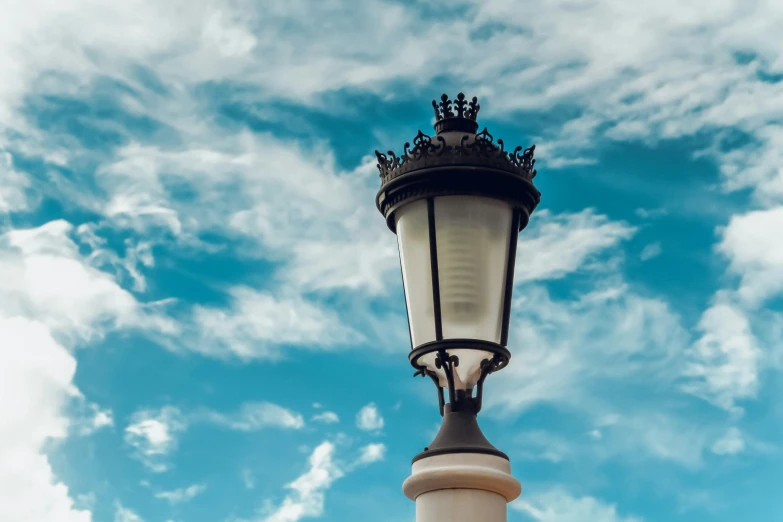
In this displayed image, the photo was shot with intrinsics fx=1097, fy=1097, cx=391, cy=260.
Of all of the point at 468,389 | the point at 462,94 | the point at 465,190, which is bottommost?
the point at 468,389

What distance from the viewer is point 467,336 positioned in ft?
15.5

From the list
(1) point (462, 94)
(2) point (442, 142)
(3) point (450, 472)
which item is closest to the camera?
(3) point (450, 472)

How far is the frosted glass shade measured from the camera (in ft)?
15.5

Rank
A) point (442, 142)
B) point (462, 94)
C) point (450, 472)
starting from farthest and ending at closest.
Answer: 1. point (462, 94)
2. point (442, 142)
3. point (450, 472)

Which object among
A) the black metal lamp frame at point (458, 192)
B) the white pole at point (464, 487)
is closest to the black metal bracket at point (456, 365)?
the black metal lamp frame at point (458, 192)

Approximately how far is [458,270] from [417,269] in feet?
0.68

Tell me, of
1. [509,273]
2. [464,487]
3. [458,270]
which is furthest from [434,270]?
[464,487]

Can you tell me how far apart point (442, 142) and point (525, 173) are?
0.41 m

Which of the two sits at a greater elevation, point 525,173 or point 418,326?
point 525,173

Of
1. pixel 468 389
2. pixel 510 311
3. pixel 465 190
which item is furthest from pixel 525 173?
pixel 468 389

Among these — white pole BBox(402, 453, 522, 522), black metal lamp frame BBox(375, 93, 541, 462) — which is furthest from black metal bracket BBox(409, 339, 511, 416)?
white pole BBox(402, 453, 522, 522)

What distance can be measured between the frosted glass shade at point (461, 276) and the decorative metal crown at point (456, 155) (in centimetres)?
16

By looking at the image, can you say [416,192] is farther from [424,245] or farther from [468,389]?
[468,389]

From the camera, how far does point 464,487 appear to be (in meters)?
4.53
